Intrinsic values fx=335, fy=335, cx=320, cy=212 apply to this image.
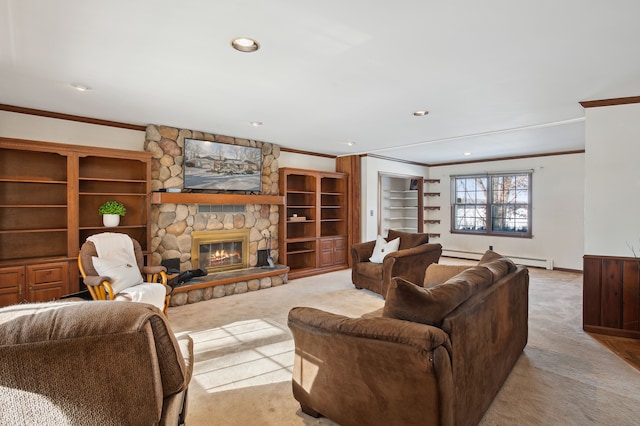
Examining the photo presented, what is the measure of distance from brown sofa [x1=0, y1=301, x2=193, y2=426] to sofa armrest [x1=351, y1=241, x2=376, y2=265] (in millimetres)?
4358

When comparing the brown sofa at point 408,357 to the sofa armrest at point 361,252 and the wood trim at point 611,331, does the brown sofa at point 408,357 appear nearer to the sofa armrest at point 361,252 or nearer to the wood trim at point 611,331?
the wood trim at point 611,331

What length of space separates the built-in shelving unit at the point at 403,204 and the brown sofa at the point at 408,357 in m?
6.28

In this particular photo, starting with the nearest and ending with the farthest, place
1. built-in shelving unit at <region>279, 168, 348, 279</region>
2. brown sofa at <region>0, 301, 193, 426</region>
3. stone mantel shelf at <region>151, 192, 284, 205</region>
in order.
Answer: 1. brown sofa at <region>0, 301, 193, 426</region>
2. stone mantel shelf at <region>151, 192, 284, 205</region>
3. built-in shelving unit at <region>279, 168, 348, 279</region>

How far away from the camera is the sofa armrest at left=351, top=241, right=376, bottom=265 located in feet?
17.7

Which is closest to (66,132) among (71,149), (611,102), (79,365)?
(71,149)

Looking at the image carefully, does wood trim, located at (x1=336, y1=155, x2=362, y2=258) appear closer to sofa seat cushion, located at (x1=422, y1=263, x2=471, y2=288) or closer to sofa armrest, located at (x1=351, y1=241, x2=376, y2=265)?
sofa armrest, located at (x1=351, y1=241, x2=376, y2=265)

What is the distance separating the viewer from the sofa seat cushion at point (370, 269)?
4.93 metres

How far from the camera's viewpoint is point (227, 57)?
2.55 m

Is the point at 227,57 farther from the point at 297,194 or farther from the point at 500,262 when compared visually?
the point at 297,194

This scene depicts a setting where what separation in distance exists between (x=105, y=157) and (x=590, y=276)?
5.96 metres

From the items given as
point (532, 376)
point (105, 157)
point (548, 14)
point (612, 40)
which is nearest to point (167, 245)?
point (105, 157)

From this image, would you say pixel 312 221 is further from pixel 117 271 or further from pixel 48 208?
pixel 48 208

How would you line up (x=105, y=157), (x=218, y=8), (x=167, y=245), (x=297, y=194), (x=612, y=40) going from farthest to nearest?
(x=297, y=194)
(x=167, y=245)
(x=105, y=157)
(x=612, y=40)
(x=218, y=8)

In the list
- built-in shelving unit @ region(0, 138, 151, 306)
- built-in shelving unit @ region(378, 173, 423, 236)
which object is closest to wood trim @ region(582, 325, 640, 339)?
built-in shelving unit @ region(378, 173, 423, 236)
